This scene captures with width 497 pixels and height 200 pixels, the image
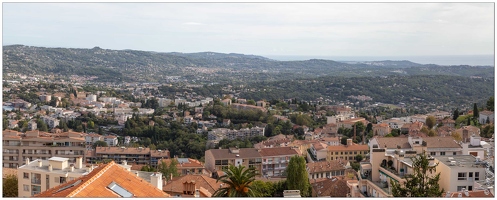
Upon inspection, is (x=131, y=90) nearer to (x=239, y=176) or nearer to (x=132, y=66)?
Result: (x=132, y=66)

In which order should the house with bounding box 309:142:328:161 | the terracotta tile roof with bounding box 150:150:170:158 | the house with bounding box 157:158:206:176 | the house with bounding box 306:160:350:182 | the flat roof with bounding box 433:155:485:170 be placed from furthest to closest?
the terracotta tile roof with bounding box 150:150:170:158
the house with bounding box 309:142:328:161
the house with bounding box 157:158:206:176
the house with bounding box 306:160:350:182
the flat roof with bounding box 433:155:485:170

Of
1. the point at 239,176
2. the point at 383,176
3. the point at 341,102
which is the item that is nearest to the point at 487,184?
the point at 383,176

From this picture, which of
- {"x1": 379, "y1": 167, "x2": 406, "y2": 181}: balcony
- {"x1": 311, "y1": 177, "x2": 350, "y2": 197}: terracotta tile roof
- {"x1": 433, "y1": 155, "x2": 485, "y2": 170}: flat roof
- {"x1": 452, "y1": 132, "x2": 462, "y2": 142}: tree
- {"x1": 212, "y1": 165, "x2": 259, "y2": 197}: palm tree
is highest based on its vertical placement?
{"x1": 212, "y1": 165, "x2": 259, "y2": 197}: palm tree

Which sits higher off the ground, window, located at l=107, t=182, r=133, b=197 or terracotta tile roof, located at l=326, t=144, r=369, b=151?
window, located at l=107, t=182, r=133, b=197

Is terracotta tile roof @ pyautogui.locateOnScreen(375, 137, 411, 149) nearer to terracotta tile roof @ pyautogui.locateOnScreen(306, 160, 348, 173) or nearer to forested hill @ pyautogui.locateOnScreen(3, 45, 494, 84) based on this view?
terracotta tile roof @ pyautogui.locateOnScreen(306, 160, 348, 173)

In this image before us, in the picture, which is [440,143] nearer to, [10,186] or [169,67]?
[10,186]

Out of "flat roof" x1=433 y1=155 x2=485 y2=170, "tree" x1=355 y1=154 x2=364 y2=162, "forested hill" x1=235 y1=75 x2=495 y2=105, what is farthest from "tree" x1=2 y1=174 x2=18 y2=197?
"forested hill" x1=235 y1=75 x2=495 y2=105

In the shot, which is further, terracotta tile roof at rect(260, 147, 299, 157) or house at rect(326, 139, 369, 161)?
house at rect(326, 139, 369, 161)
